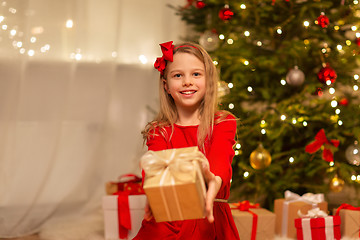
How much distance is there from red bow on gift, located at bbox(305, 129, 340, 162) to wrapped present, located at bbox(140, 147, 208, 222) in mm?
1470

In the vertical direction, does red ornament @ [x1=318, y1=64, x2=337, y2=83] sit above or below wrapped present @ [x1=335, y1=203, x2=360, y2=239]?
above

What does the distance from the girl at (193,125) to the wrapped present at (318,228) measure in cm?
47

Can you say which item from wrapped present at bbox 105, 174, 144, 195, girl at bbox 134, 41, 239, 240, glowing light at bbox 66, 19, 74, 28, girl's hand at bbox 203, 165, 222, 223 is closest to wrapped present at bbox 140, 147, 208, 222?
girl's hand at bbox 203, 165, 222, 223

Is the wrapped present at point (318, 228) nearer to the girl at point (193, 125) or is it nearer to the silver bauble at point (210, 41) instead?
the girl at point (193, 125)

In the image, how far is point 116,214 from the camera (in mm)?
2178

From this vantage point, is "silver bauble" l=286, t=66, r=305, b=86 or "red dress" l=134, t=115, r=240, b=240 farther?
"silver bauble" l=286, t=66, r=305, b=86

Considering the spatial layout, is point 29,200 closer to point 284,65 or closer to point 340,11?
point 284,65

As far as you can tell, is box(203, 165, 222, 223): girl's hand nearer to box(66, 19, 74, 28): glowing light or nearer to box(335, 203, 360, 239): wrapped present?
box(335, 203, 360, 239): wrapped present

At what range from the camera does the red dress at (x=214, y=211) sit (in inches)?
59.3

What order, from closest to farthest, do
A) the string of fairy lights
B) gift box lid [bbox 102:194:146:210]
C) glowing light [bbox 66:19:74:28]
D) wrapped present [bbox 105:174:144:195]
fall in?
gift box lid [bbox 102:194:146:210], wrapped present [bbox 105:174:144:195], the string of fairy lights, glowing light [bbox 66:19:74:28]

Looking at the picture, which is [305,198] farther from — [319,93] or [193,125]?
[193,125]

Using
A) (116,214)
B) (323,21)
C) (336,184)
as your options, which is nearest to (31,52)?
(116,214)

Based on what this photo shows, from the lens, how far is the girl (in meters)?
1.55

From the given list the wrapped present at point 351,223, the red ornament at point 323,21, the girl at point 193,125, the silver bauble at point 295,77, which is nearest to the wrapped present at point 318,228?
the wrapped present at point 351,223
